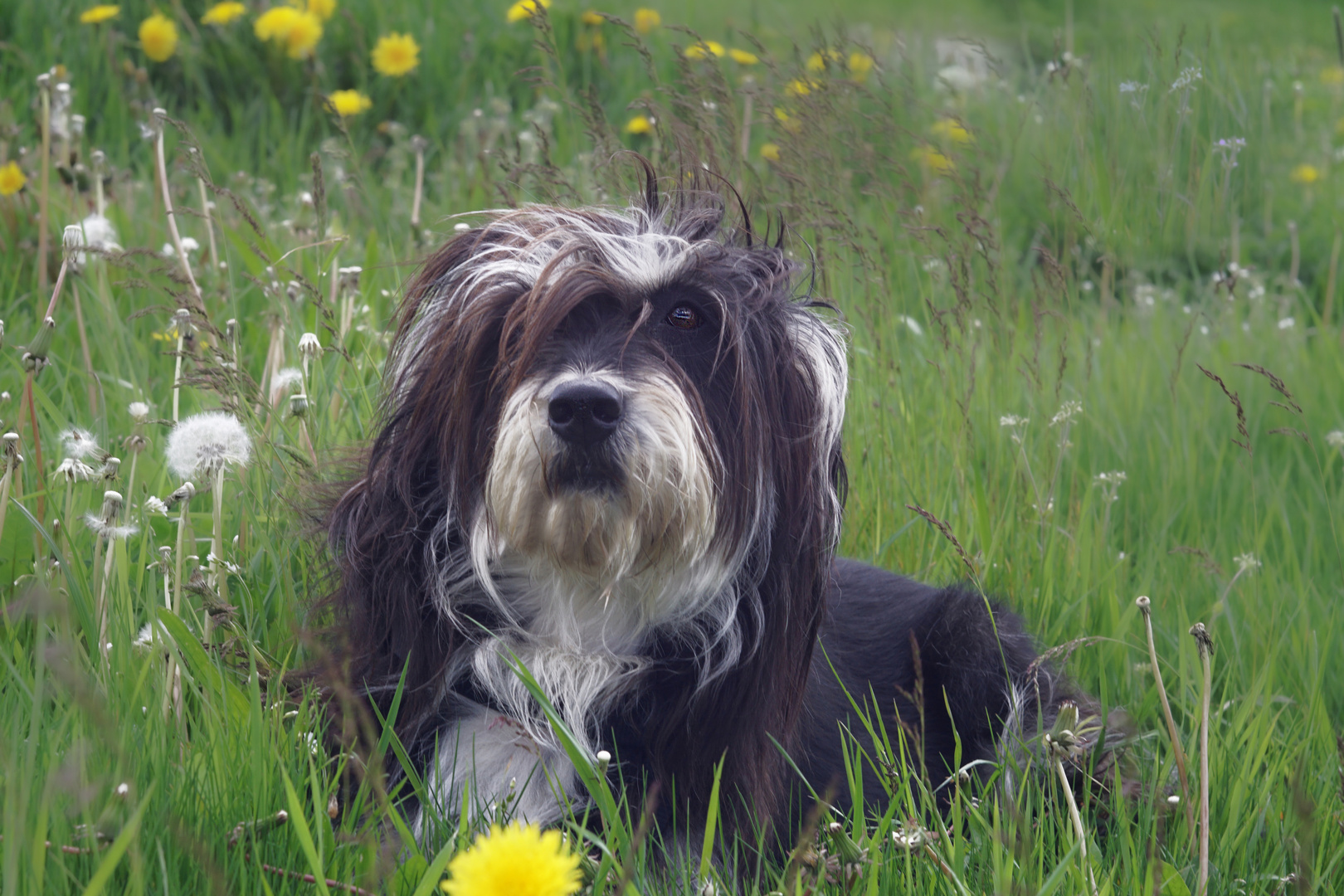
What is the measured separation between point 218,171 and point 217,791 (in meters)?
4.58

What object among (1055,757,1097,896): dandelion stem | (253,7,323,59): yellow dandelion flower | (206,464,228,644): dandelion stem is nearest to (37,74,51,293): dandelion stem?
(206,464,228,644): dandelion stem

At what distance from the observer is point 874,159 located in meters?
4.14

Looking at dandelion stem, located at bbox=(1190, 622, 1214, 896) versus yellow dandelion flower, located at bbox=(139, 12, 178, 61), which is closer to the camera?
dandelion stem, located at bbox=(1190, 622, 1214, 896)

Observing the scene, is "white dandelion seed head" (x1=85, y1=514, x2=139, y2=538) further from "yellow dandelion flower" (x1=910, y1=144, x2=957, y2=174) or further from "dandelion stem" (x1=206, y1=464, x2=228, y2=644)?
"yellow dandelion flower" (x1=910, y1=144, x2=957, y2=174)

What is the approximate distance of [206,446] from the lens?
245 cm

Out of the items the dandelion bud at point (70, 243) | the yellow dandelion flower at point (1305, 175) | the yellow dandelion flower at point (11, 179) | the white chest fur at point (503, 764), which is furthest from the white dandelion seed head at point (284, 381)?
the yellow dandelion flower at point (1305, 175)

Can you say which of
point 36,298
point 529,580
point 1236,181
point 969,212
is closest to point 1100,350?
point 1236,181

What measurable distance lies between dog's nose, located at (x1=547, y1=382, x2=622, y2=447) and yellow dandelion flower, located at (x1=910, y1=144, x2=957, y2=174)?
1.98m

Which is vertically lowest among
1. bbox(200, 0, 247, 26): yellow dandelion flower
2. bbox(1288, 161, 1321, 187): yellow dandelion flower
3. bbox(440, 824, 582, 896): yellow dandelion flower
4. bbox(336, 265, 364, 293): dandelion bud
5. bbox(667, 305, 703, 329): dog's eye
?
bbox(1288, 161, 1321, 187): yellow dandelion flower

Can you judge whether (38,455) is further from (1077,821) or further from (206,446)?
(1077,821)

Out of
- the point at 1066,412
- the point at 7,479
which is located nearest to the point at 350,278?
the point at 7,479

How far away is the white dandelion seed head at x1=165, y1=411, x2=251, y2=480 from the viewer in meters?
2.44

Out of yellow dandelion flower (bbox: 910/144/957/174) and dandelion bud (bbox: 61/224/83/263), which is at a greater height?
dandelion bud (bbox: 61/224/83/263)

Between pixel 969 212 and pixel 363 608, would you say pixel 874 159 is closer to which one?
pixel 969 212
